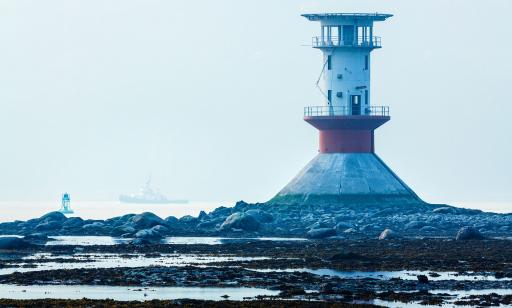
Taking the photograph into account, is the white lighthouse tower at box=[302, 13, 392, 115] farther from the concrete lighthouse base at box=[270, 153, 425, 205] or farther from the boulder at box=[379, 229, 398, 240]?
the boulder at box=[379, 229, 398, 240]

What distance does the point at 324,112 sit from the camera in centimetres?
11131

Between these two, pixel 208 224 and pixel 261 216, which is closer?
pixel 261 216

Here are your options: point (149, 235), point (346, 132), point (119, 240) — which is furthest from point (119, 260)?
point (346, 132)

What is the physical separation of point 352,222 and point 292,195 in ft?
38.8

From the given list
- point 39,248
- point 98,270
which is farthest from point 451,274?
point 39,248

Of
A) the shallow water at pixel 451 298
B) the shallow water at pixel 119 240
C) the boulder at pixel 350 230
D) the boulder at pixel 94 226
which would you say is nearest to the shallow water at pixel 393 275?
the shallow water at pixel 451 298

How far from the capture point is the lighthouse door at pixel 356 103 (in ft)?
366

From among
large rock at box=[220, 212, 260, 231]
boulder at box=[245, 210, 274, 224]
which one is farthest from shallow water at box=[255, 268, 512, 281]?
boulder at box=[245, 210, 274, 224]

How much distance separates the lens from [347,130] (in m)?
111

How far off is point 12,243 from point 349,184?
35.5 meters

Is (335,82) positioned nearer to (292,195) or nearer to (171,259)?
(292,195)

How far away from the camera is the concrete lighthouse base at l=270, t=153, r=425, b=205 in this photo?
4348 inches

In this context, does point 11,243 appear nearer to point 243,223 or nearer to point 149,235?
point 149,235

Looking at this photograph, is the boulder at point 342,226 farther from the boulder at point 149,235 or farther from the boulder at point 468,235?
the boulder at point 149,235
